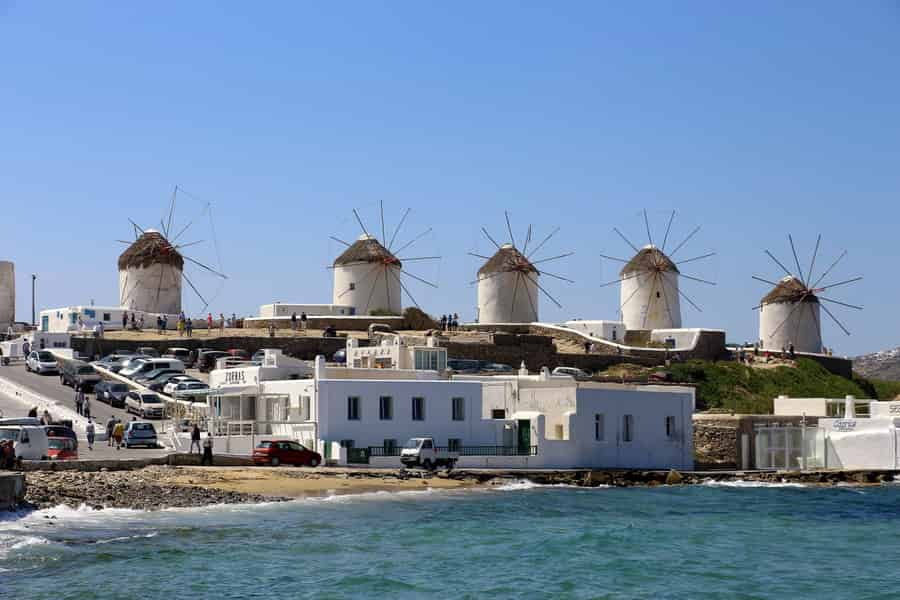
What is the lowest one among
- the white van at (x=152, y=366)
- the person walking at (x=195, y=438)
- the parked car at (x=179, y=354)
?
the person walking at (x=195, y=438)

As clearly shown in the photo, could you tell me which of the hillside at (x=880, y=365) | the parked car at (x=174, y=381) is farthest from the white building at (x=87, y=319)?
the hillside at (x=880, y=365)

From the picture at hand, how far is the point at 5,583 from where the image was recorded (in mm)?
24656

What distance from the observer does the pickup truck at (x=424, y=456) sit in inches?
1658

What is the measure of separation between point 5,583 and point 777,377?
57485mm

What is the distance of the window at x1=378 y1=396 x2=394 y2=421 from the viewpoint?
43.8 meters

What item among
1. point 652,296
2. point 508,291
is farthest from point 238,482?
point 652,296

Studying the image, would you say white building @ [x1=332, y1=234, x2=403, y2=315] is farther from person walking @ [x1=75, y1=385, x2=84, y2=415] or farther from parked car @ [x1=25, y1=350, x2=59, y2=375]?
person walking @ [x1=75, y1=385, x2=84, y2=415]

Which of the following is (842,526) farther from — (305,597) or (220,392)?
(220,392)

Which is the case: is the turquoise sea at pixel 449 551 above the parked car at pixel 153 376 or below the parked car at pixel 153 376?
below

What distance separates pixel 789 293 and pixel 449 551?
65152mm

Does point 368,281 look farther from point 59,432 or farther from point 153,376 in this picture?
point 59,432

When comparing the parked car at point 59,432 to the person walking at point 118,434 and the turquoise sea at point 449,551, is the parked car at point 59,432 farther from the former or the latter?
the turquoise sea at point 449,551

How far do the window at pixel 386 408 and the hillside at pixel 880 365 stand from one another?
84.1 metres

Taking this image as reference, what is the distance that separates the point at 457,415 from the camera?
45.5 metres
